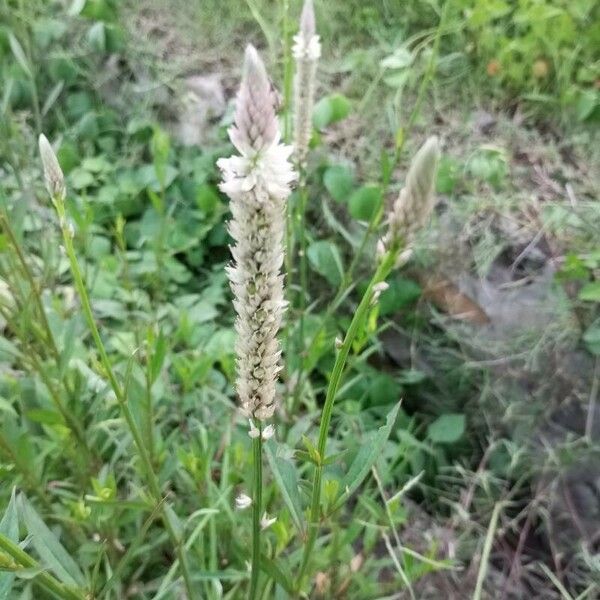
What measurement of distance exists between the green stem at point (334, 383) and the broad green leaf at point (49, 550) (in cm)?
26

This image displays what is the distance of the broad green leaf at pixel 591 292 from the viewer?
129cm

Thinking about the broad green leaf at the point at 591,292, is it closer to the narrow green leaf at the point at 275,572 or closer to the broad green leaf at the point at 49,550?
the narrow green leaf at the point at 275,572

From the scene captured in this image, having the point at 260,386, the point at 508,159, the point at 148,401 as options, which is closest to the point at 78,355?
the point at 148,401

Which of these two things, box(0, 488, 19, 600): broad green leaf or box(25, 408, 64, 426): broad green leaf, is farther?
box(25, 408, 64, 426): broad green leaf

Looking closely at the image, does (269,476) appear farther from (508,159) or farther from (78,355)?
(508,159)

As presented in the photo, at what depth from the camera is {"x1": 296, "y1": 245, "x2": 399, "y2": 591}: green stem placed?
530 millimetres

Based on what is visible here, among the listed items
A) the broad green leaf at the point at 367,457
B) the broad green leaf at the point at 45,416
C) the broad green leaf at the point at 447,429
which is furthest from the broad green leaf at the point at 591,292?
the broad green leaf at the point at 45,416

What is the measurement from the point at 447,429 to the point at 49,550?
0.94 meters

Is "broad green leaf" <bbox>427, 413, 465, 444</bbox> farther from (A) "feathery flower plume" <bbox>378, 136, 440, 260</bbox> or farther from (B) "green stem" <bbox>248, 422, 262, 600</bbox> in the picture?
(A) "feathery flower plume" <bbox>378, 136, 440, 260</bbox>

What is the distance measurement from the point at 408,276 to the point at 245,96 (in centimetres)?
119

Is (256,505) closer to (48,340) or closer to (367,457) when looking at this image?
(367,457)

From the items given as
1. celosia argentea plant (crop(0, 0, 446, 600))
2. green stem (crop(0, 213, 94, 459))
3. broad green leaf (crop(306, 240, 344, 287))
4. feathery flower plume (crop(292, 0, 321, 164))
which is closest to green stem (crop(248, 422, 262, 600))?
celosia argentea plant (crop(0, 0, 446, 600))

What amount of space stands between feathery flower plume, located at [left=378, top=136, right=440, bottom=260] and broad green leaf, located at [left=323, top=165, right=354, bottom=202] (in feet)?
3.74

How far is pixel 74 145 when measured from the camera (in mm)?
2006
